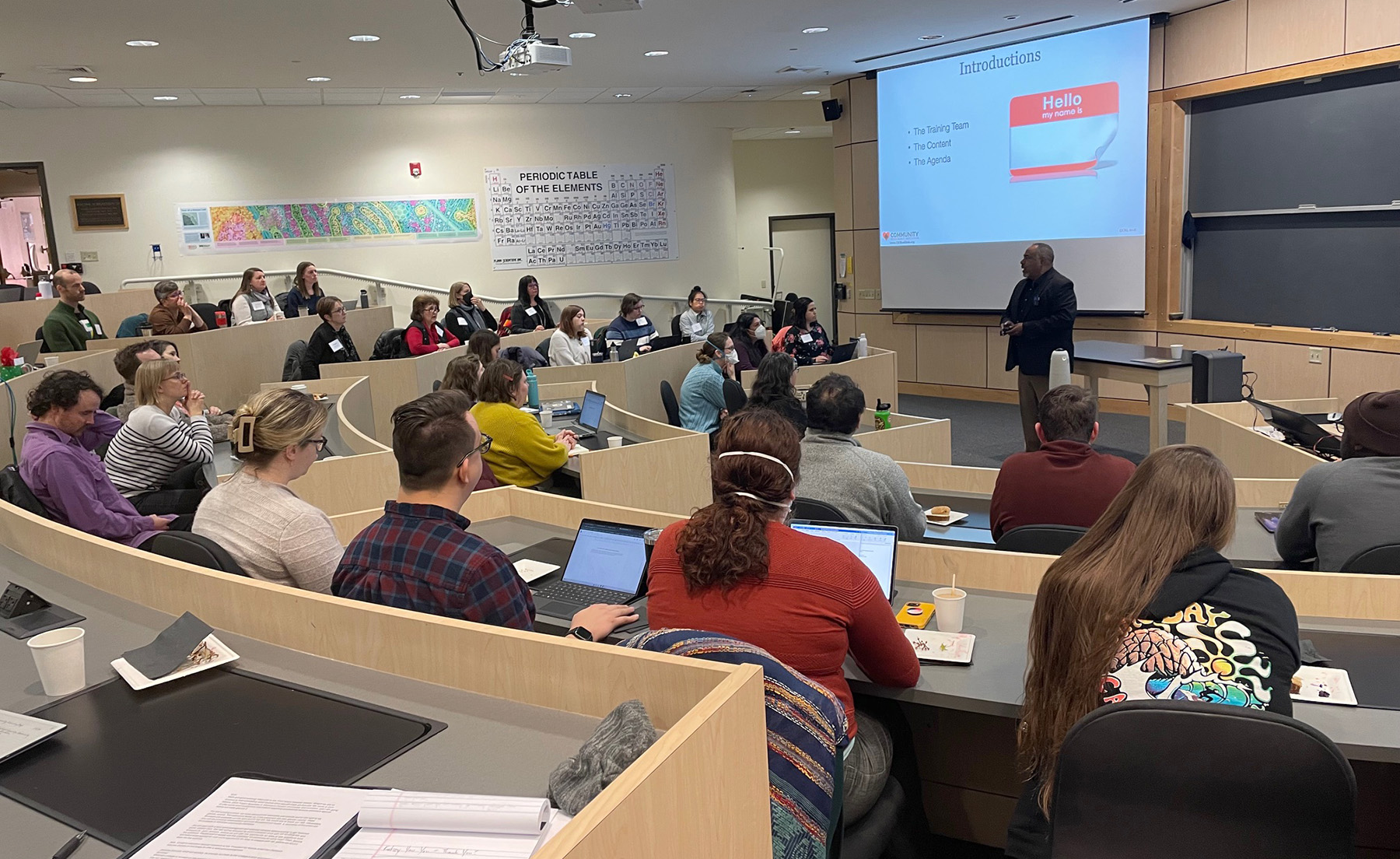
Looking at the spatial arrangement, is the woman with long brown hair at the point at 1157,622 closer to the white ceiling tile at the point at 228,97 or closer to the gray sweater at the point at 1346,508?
the gray sweater at the point at 1346,508

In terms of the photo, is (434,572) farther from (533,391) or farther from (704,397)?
(704,397)

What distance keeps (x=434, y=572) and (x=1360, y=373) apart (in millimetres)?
6812

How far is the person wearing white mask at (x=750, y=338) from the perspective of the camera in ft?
26.0

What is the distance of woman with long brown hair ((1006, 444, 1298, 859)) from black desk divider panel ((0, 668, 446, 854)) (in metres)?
1.08

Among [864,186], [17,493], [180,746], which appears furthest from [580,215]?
[180,746]

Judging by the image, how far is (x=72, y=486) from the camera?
3443mm

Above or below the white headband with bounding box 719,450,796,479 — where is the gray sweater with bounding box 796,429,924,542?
below

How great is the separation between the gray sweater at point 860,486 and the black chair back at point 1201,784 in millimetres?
1581

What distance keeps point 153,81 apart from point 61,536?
Result: 6989 millimetres

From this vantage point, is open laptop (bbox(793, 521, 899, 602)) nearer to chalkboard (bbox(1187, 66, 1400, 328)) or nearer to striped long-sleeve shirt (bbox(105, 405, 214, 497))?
striped long-sleeve shirt (bbox(105, 405, 214, 497))

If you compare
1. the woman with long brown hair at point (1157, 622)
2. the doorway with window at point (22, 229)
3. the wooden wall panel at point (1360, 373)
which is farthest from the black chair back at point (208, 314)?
the wooden wall panel at point (1360, 373)

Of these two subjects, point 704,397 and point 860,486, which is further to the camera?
point 704,397

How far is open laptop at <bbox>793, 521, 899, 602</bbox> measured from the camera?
251cm

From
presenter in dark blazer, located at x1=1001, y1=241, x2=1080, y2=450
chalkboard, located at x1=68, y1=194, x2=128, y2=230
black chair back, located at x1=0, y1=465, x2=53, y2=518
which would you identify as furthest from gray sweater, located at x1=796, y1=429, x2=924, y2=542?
chalkboard, located at x1=68, y1=194, x2=128, y2=230
